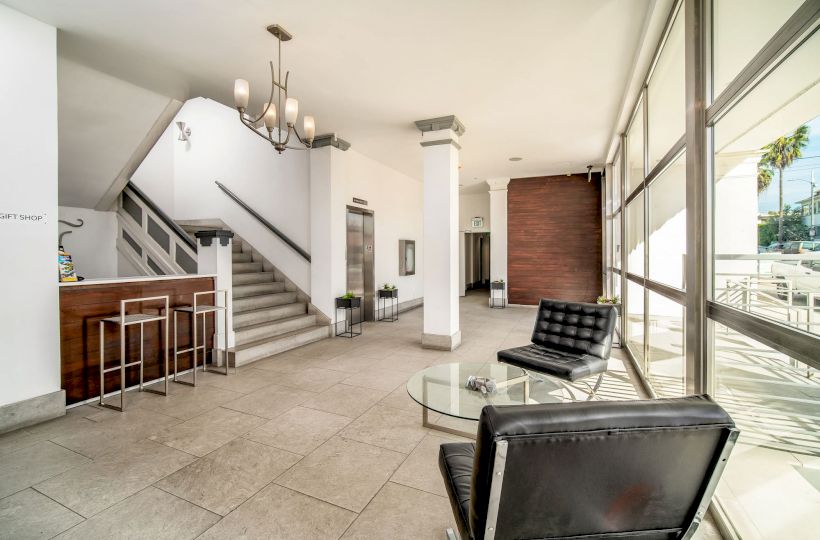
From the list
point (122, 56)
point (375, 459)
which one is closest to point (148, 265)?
point (122, 56)

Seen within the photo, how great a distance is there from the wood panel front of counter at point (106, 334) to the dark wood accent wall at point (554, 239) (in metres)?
7.84

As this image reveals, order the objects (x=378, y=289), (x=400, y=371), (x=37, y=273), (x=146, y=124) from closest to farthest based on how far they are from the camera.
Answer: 1. (x=37, y=273)
2. (x=400, y=371)
3. (x=146, y=124)
4. (x=378, y=289)

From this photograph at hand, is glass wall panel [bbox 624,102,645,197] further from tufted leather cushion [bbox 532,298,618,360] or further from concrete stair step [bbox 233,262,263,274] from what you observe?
concrete stair step [bbox 233,262,263,274]

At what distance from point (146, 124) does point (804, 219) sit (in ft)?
20.3

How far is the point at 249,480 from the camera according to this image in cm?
225

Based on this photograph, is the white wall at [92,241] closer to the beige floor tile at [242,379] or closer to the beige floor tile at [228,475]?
the beige floor tile at [242,379]

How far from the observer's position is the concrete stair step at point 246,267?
6465mm

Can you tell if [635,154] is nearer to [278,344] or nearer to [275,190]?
[278,344]

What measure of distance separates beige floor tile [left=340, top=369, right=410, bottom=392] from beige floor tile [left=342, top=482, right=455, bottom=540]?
5.54ft

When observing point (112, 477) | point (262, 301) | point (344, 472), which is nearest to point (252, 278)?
point (262, 301)

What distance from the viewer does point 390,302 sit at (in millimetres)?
8281

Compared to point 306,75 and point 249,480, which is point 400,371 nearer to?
point 249,480

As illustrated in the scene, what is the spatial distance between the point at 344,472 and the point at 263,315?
3.83 metres

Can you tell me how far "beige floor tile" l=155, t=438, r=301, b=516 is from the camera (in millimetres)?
2082
